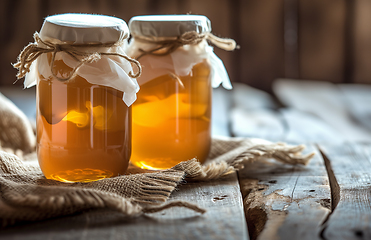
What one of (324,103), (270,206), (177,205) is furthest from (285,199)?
(324,103)

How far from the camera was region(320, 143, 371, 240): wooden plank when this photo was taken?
51 cm

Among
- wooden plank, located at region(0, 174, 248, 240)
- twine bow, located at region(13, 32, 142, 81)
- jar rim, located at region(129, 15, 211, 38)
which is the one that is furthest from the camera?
jar rim, located at region(129, 15, 211, 38)

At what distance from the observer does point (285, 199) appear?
2.07 ft

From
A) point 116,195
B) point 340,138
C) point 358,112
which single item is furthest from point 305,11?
point 116,195

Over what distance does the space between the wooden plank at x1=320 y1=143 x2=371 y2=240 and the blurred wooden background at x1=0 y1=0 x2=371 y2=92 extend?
99 centimetres

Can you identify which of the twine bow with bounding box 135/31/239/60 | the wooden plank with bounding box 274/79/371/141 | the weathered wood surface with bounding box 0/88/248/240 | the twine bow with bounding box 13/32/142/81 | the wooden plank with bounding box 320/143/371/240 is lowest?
the wooden plank with bounding box 274/79/371/141

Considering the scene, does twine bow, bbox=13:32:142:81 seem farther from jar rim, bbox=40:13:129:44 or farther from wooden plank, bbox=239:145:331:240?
wooden plank, bbox=239:145:331:240

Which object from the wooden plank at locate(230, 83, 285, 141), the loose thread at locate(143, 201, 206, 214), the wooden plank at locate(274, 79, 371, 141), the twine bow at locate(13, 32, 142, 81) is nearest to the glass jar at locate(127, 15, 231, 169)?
the twine bow at locate(13, 32, 142, 81)

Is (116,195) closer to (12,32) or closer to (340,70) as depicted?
(12,32)

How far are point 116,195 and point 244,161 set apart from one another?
0.29 m

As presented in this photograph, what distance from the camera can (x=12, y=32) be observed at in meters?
1.80

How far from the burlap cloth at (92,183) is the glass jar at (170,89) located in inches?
2.2

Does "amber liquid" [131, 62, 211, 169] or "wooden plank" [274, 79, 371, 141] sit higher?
"amber liquid" [131, 62, 211, 169]

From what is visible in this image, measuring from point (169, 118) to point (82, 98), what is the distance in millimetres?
172
